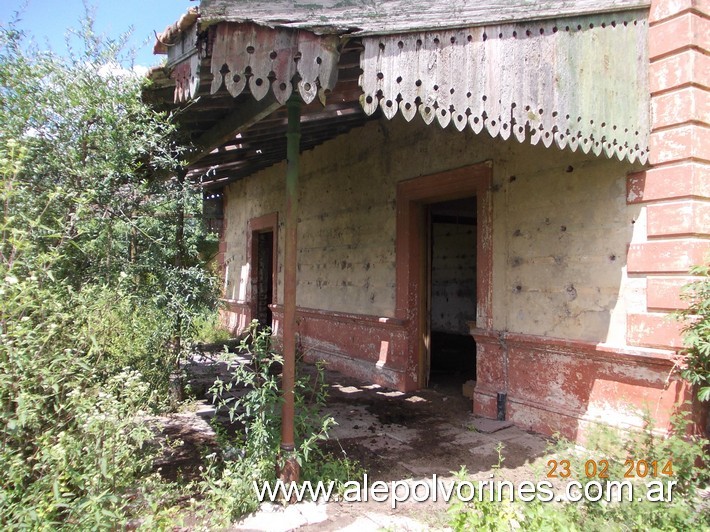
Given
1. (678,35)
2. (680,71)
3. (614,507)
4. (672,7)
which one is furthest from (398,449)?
(672,7)

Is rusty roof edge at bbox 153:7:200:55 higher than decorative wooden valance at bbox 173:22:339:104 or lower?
higher

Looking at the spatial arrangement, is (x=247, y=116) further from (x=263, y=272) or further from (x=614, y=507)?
(x=263, y=272)

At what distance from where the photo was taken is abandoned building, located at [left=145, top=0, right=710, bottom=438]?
2787 millimetres

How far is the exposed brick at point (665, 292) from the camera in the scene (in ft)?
11.8

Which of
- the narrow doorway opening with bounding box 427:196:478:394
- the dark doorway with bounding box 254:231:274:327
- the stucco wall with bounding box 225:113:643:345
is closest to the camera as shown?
the stucco wall with bounding box 225:113:643:345

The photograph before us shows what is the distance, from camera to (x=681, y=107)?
3.71 meters

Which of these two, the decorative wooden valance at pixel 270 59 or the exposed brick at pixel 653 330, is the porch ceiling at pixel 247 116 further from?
the exposed brick at pixel 653 330

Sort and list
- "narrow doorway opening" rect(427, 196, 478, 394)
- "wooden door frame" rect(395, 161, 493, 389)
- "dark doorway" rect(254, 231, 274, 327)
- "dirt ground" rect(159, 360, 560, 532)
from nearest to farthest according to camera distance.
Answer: "dirt ground" rect(159, 360, 560, 532)
"wooden door frame" rect(395, 161, 493, 389)
"narrow doorway opening" rect(427, 196, 478, 394)
"dark doorway" rect(254, 231, 274, 327)

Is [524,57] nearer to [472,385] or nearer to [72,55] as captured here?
[72,55]

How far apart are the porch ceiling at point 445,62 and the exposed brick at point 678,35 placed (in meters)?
0.09

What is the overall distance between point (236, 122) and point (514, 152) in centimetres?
285

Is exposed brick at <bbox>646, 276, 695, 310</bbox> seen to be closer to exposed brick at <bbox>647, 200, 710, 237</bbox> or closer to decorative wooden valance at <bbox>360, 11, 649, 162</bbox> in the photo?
exposed brick at <bbox>647, 200, 710, 237</bbox>

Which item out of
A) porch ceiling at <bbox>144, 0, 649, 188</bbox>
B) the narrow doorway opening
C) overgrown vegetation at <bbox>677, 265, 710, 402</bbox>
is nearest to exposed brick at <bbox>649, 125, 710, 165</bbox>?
porch ceiling at <bbox>144, 0, 649, 188</bbox>

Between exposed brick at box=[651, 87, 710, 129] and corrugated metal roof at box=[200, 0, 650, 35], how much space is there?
3.58 ft
